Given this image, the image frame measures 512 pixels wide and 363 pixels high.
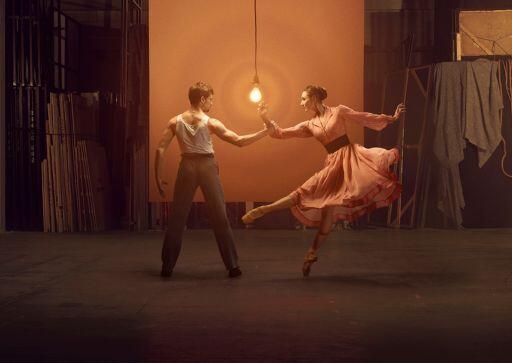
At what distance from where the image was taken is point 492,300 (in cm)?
800

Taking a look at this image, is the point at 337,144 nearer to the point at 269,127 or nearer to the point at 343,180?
the point at 343,180

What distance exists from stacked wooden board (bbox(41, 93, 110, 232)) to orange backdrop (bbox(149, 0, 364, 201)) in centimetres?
156

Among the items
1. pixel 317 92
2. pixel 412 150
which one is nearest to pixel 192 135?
pixel 317 92

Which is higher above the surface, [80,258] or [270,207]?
[270,207]

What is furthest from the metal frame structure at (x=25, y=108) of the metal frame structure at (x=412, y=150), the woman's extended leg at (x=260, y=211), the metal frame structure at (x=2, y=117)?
the woman's extended leg at (x=260, y=211)

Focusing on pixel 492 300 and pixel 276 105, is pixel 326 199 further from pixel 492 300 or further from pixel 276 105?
pixel 276 105

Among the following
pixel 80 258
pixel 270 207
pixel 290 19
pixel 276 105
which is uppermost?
pixel 290 19

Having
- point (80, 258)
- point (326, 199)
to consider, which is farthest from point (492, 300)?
point (80, 258)

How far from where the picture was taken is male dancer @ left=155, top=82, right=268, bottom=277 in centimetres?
955

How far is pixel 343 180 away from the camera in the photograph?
9.64 meters

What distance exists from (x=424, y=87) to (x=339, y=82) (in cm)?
201

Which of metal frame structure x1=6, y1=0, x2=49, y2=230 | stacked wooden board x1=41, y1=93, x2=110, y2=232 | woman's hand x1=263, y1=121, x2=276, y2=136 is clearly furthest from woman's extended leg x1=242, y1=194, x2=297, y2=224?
metal frame structure x1=6, y1=0, x2=49, y2=230

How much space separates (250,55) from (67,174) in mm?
3657

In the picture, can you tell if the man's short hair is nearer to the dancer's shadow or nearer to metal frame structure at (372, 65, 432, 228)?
the dancer's shadow
